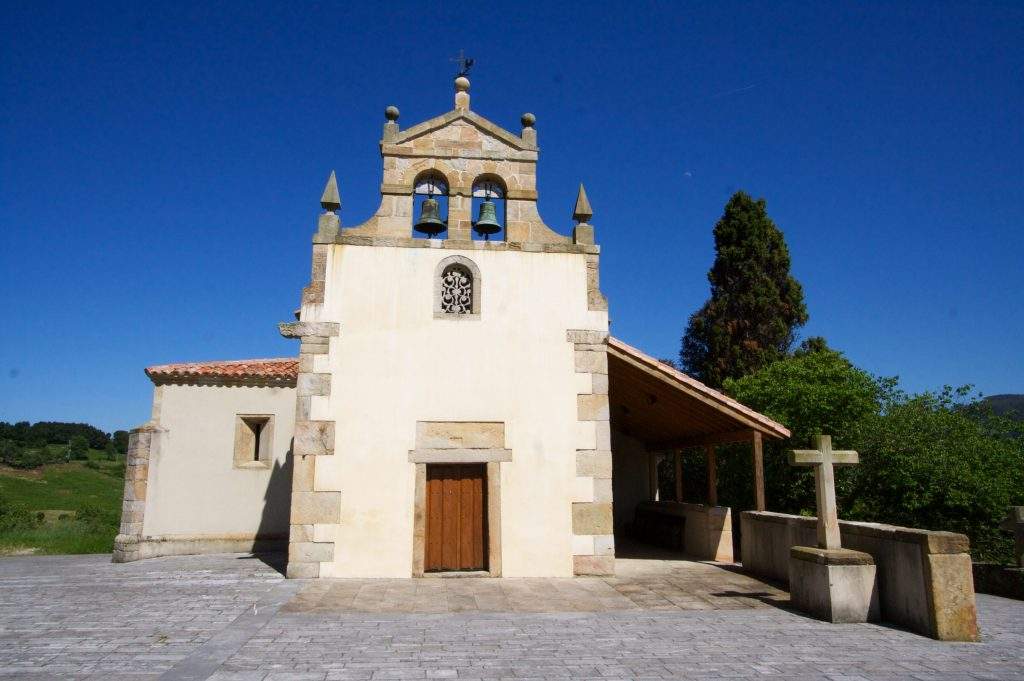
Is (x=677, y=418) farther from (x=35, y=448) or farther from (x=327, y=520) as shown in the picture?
(x=35, y=448)

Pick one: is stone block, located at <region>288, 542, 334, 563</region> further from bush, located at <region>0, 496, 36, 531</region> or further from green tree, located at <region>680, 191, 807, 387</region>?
green tree, located at <region>680, 191, 807, 387</region>

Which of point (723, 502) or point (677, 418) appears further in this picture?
point (723, 502)

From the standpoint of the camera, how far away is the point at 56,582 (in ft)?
28.2

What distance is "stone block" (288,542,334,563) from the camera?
332 inches

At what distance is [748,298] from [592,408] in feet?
46.9

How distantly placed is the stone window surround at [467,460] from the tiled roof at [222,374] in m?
4.37

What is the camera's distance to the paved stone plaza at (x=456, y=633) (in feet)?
15.1

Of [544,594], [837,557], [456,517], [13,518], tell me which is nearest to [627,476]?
[456,517]

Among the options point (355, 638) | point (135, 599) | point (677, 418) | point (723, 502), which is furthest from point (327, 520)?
point (723, 502)

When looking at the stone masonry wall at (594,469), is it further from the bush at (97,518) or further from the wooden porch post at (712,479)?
the bush at (97,518)

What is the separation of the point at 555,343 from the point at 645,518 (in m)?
6.12

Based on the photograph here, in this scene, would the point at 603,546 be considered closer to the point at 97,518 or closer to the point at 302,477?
the point at 302,477

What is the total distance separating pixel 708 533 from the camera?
10875 mm

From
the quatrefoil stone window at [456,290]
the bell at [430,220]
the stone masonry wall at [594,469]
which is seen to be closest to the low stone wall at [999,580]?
the stone masonry wall at [594,469]
